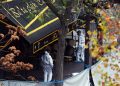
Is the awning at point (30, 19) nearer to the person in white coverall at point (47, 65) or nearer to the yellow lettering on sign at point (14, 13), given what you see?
the yellow lettering on sign at point (14, 13)

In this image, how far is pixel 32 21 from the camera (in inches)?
626

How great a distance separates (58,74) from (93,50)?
6.48m

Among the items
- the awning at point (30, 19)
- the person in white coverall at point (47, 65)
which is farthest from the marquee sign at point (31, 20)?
the person in white coverall at point (47, 65)

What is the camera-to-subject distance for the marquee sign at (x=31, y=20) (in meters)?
15.3

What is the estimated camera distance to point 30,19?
52.2 feet

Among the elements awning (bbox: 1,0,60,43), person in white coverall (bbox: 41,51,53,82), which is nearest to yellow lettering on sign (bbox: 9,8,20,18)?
awning (bbox: 1,0,60,43)

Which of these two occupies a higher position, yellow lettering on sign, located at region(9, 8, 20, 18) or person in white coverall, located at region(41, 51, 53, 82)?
yellow lettering on sign, located at region(9, 8, 20, 18)

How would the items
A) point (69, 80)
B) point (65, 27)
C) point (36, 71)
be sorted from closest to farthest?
point (65, 27) → point (69, 80) → point (36, 71)

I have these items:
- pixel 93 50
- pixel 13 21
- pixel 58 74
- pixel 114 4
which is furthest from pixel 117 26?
pixel 13 21

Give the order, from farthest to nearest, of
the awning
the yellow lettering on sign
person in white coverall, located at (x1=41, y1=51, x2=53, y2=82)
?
person in white coverall, located at (x1=41, y1=51, x2=53, y2=82)
the yellow lettering on sign
the awning

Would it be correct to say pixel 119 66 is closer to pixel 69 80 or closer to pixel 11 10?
pixel 69 80

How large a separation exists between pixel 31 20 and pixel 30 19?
0.06 m

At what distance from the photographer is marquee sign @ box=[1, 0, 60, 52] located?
1533 centimetres

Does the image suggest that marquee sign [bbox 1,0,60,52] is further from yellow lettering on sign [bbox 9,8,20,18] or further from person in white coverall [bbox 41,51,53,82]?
person in white coverall [bbox 41,51,53,82]
